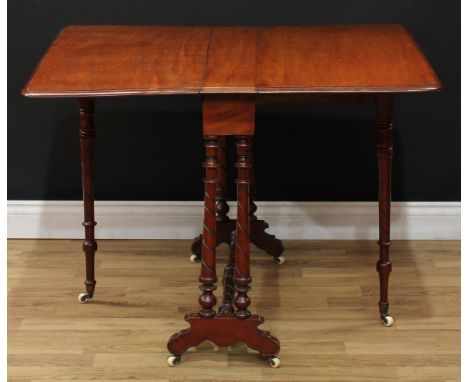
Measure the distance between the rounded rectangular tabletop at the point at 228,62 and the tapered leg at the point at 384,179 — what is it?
19 cm

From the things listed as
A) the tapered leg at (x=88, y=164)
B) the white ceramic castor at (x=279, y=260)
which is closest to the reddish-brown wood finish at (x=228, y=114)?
the tapered leg at (x=88, y=164)

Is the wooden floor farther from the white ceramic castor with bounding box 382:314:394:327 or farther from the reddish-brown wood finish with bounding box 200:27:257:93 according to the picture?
the reddish-brown wood finish with bounding box 200:27:257:93

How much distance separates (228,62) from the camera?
2.72 m

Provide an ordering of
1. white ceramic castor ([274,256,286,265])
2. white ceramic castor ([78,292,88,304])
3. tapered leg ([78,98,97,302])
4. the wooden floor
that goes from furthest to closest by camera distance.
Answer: white ceramic castor ([274,256,286,265]), white ceramic castor ([78,292,88,304]), tapered leg ([78,98,97,302]), the wooden floor

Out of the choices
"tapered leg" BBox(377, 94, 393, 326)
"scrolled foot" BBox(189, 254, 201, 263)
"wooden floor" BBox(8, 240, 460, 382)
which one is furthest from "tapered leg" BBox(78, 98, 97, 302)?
"tapered leg" BBox(377, 94, 393, 326)

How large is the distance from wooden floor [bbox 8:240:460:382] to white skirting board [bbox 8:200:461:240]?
0.16ft

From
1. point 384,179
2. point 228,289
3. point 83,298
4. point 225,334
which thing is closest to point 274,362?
point 225,334

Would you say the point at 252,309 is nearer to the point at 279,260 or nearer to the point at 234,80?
the point at 279,260

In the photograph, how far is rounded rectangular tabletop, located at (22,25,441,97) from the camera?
8.46ft

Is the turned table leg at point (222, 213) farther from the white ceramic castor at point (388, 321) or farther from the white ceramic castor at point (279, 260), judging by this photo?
the white ceramic castor at point (388, 321)

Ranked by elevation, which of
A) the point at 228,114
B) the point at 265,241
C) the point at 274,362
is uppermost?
the point at 228,114

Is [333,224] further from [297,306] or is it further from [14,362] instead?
[14,362]

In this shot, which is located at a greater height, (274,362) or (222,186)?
(222,186)

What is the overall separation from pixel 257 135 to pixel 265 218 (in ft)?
1.08
